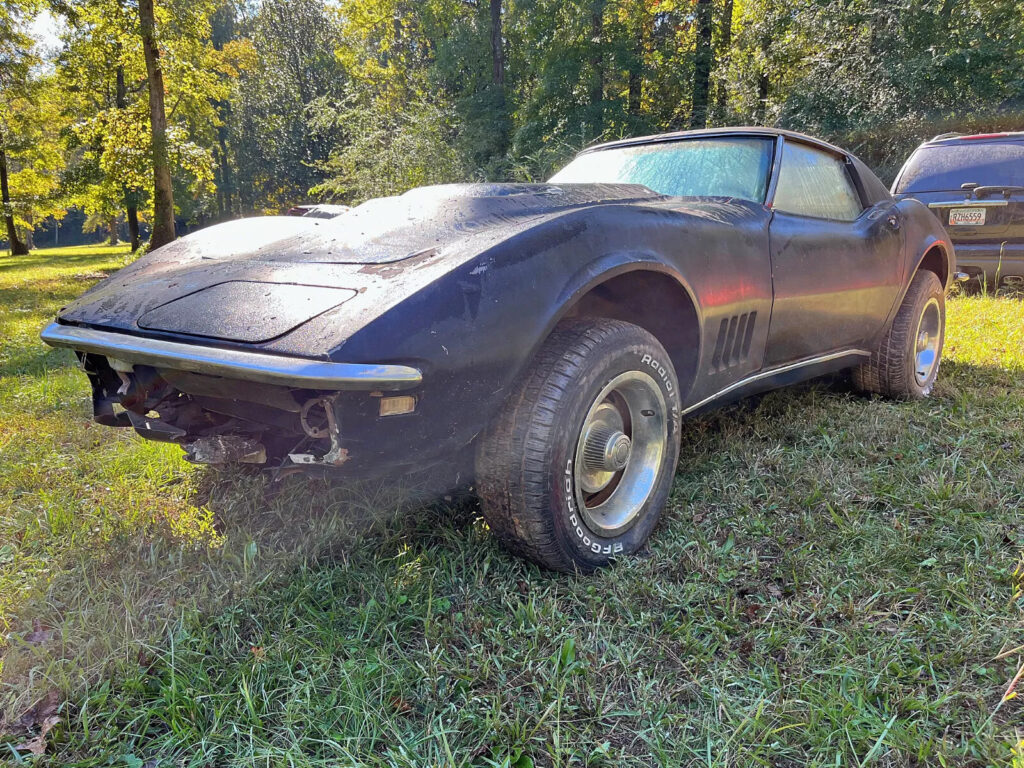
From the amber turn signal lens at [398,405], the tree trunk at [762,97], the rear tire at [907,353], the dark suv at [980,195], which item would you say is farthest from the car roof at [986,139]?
the tree trunk at [762,97]

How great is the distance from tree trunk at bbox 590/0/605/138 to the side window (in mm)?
13895

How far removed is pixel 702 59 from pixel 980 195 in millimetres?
11934

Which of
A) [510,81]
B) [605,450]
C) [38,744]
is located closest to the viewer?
[38,744]

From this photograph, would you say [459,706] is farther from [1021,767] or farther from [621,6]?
[621,6]

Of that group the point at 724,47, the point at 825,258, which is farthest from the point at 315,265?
the point at 724,47

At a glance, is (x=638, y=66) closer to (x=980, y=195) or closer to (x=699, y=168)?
(x=980, y=195)

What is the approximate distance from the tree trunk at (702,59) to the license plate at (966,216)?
10880mm

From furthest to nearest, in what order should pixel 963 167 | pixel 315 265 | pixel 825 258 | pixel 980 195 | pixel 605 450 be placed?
pixel 963 167
pixel 980 195
pixel 825 258
pixel 605 450
pixel 315 265

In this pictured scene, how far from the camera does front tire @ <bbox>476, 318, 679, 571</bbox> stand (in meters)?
1.71

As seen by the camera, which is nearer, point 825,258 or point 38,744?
point 38,744

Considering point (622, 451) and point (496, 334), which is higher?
point (496, 334)

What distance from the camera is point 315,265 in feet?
5.86

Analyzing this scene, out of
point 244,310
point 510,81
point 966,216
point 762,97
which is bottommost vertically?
point 244,310

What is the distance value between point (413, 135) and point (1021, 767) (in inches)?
711
